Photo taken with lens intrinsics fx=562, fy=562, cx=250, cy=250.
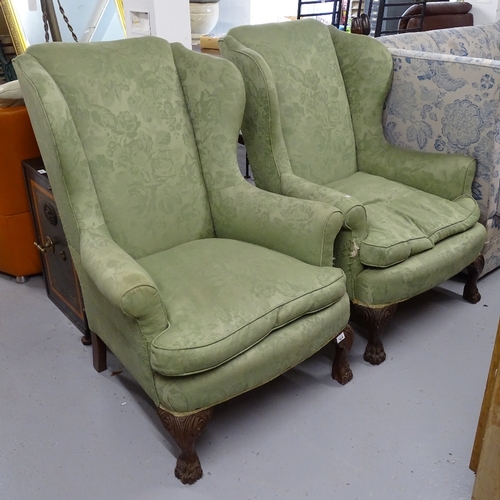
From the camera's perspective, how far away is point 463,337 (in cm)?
199

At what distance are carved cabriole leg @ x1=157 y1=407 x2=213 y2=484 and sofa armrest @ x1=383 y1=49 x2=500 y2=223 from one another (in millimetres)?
1366

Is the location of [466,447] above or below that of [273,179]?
below

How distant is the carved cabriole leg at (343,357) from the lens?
1698 mm

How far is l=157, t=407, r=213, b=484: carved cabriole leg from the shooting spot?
4.50 feet

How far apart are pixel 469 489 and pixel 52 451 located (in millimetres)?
1100

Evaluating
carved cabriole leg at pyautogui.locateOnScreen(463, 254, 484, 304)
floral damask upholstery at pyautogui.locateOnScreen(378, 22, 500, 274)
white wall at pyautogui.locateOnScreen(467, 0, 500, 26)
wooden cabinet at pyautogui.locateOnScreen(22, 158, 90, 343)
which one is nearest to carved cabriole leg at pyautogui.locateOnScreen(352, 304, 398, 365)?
carved cabriole leg at pyautogui.locateOnScreen(463, 254, 484, 304)

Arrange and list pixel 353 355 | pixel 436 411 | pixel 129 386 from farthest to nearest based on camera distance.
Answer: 1. pixel 353 355
2. pixel 129 386
3. pixel 436 411

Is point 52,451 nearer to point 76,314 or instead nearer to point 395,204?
point 76,314

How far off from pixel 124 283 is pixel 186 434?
1.35 ft

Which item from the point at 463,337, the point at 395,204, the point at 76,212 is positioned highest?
the point at 76,212

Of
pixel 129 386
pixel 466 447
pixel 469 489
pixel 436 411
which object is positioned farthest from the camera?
pixel 129 386

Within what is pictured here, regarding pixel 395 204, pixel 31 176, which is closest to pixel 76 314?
pixel 31 176

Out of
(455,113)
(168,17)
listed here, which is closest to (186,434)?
(455,113)

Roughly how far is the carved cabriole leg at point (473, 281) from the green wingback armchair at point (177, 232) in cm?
71
